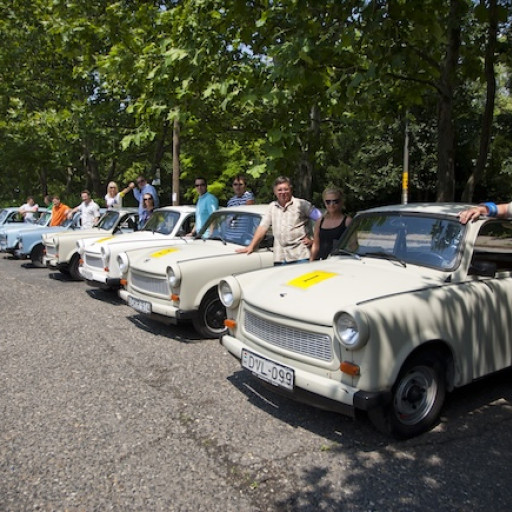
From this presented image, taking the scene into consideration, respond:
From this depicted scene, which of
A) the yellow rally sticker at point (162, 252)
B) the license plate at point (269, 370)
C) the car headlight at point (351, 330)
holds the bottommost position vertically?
the license plate at point (269, 370)

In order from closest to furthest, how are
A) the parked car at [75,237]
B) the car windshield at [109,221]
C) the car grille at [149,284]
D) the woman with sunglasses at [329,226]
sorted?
the woman with sunglasses at [329,226] < the car grille at [149,284] < the parked car at [75,237] < the car windshield at [109,221]

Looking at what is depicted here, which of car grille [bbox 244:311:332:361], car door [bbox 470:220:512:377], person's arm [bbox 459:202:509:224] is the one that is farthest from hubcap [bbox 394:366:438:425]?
person's arm [bbox 459:202:509:224]

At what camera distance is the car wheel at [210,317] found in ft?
20.2

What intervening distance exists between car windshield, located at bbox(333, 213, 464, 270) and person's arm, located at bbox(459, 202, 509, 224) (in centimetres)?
8

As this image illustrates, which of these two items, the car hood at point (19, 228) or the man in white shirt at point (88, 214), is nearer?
the man in white shirt at point (88, 214)

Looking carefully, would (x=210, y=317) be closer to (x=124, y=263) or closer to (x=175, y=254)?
(x=175, y=254)

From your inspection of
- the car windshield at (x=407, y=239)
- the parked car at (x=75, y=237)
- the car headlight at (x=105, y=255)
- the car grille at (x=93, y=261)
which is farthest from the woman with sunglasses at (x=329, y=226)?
the parked car at (x=75, y=237)

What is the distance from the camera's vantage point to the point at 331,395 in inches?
135

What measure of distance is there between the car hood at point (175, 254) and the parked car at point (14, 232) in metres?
7.33

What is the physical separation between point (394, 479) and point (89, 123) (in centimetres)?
1588

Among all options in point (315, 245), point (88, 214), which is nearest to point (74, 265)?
point (88, 214)

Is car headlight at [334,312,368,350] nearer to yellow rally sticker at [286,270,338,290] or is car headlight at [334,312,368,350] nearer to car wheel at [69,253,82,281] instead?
yellow rally sticker at [286,270,338,290]

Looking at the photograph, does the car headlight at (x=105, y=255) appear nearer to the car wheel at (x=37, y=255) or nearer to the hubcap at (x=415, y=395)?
the car wheel at (x=37, y=255)

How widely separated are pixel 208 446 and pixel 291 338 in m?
0.94
